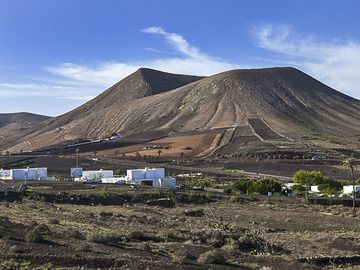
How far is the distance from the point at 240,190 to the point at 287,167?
130 ft

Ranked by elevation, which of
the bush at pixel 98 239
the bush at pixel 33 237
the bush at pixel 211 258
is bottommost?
the bush at pixel 211 258

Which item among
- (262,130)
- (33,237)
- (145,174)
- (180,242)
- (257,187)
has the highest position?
(262,130)

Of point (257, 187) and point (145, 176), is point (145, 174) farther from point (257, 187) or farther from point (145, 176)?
point (257, 187)

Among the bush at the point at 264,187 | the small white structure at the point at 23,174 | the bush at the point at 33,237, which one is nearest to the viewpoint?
the bush at the point at 33,237

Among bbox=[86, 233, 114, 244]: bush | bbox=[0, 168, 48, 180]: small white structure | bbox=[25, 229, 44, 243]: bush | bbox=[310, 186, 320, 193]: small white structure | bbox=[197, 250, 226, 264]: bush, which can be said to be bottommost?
bbox=[310, 186, 320, 193]: small white structure

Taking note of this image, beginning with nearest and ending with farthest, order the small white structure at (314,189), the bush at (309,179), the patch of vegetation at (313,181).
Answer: the small white structure at (314,189)
the patch of vegetation at (313,181)
the bush at (309,179)

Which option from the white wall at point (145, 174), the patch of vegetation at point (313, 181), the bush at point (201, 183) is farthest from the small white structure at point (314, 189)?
the white wall at point (145, 174)

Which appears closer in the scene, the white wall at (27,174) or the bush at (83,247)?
the bush at (83,247)

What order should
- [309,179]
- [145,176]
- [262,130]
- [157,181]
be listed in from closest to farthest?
1. [309,179]
2. [157,181]
3. [145,176]
4. [262,130]

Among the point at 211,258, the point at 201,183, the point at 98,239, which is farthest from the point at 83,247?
the point at 201,183

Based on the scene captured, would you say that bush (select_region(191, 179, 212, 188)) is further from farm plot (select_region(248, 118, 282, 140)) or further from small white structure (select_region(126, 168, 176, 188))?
farm plot (select_region(248, 118, 282, 140))

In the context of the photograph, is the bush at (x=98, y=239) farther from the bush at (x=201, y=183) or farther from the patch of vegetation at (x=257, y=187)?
the bush at (x=201, y=183)

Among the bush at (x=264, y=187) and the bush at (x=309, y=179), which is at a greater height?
the bush at (x=309, y=179)

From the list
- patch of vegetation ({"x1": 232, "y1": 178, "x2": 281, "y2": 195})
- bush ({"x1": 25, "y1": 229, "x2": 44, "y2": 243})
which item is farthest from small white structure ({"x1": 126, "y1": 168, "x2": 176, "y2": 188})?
bush ({"x1": 25, "y1": 229, "x2": 44, "y2": 243})
